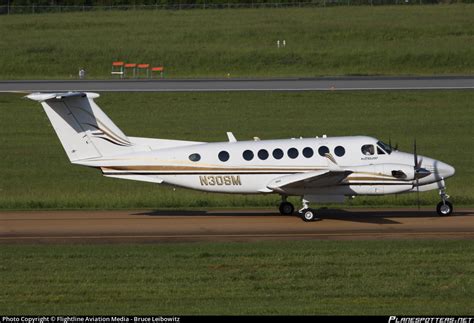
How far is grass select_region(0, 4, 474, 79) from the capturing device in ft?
228

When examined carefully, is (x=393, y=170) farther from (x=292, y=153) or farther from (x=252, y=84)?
(x=252, y=84)

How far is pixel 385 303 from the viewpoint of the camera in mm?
17719

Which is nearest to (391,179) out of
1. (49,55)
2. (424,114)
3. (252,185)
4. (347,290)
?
(252,185)

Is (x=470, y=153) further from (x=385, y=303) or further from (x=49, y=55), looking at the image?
(x=49, y=55)

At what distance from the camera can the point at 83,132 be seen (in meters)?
27.8

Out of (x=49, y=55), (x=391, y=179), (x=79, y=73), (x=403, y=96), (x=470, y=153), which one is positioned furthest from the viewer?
(x=49, y=55)

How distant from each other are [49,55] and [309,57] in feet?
69.0

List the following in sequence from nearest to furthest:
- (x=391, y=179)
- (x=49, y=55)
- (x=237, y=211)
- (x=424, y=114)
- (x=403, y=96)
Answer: (x=391, y=179), (x=237, y=211), (x=424, y=114), (x=403, y=96), (x=49, y=55)

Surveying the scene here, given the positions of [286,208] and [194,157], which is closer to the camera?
[194,157]

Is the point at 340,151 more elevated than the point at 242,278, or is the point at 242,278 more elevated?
the point at 340,151

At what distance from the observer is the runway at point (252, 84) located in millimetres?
A: 57375

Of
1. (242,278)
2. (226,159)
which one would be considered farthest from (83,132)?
(242,278)

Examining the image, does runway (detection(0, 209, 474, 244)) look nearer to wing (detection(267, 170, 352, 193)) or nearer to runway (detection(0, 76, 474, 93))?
wing (detection(267, 170, 352, 193))

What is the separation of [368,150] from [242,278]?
9.30 metres
